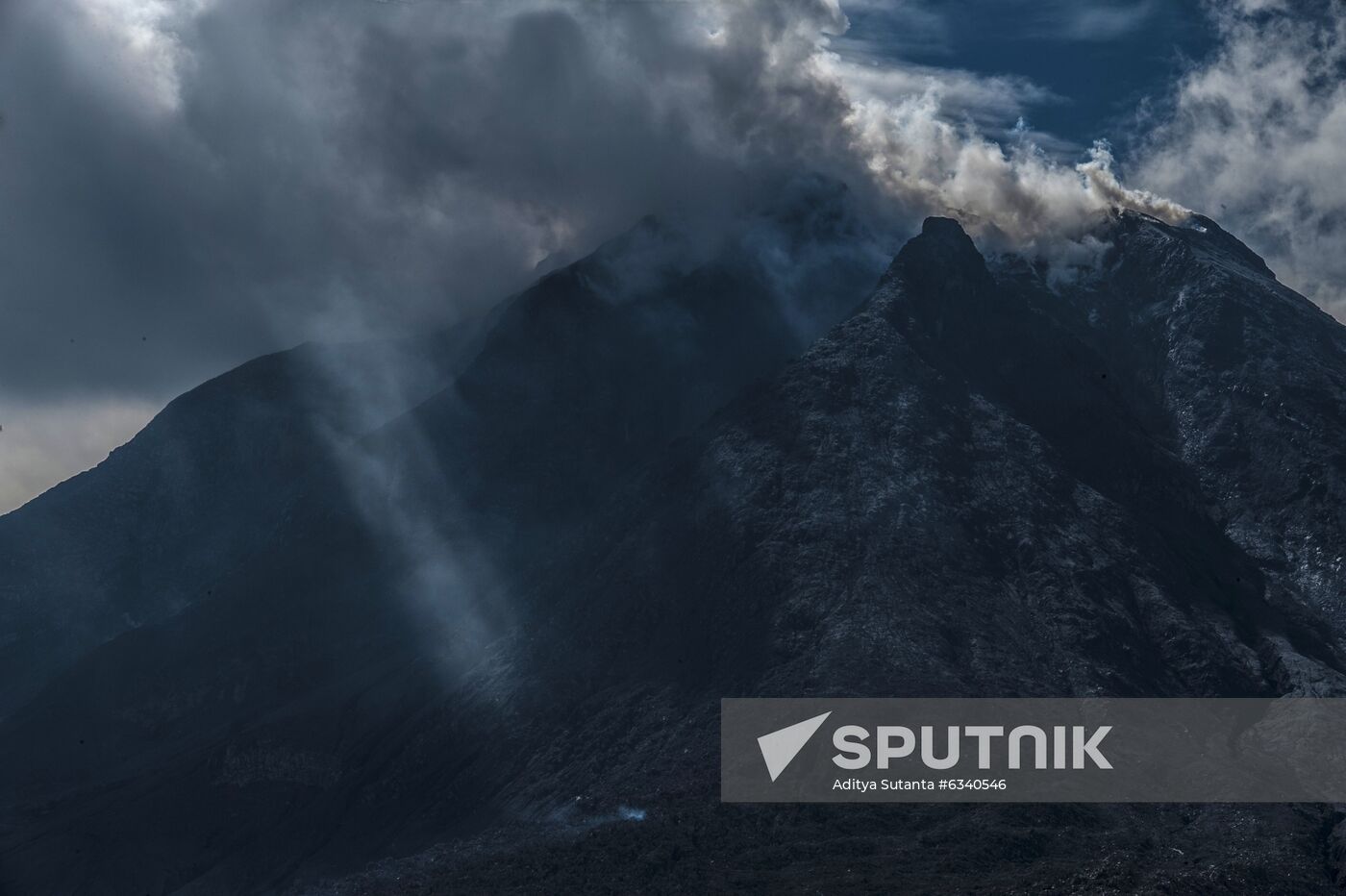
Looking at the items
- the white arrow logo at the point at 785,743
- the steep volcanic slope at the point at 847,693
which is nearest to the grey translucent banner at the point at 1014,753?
the white arrow logo at the point at 785,743

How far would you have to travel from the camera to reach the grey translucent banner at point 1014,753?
164 m

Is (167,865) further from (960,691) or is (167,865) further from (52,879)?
(960,691)

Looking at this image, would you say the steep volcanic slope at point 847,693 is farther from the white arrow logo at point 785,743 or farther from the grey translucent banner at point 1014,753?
the white arrow logo at point 785,743

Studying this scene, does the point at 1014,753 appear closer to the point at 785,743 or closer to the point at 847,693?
the point at 847,693

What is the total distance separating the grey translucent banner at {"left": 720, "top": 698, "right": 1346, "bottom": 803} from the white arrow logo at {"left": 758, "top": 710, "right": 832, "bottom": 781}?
156 millimetres

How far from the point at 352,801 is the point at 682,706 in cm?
4119

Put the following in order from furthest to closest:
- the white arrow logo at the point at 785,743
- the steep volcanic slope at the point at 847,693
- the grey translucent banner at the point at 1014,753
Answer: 1. the white arrow logo at the point at 785,743
2. the grey translucent banner at the point at 1014,753
3. the steep volcanic slope at the point at 847,693

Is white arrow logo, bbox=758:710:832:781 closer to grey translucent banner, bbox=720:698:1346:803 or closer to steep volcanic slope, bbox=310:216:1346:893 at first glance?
grey translucent banner, bbox=720:698:1346:803

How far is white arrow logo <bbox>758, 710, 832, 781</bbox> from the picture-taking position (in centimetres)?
16925

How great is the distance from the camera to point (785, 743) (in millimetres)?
174000

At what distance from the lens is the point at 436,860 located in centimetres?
16488

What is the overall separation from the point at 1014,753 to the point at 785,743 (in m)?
23.1

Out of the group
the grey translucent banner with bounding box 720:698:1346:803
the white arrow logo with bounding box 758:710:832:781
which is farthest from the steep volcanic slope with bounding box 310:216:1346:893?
the white arrow logo with bounding box 758:710:832:781

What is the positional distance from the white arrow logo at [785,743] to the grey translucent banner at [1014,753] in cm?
16
